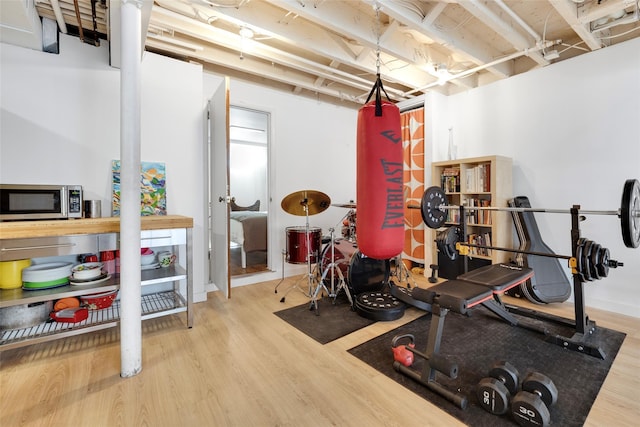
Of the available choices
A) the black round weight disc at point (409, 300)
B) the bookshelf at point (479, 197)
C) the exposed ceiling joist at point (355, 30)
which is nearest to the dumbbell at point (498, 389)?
the black round weight disc at point (409, 300)

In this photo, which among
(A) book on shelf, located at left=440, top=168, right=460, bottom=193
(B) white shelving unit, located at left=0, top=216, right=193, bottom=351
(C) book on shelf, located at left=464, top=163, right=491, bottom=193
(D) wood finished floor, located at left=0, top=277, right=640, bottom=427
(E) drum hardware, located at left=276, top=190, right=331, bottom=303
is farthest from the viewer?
(A) book on shelf, located at left=440, top=168, right=460, bottom=193

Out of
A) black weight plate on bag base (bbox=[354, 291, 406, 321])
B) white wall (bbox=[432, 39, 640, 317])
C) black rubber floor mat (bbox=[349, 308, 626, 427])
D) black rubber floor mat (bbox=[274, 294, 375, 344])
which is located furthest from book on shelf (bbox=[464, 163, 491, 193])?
black rubber floor mat (bbox=[274, 294, 375, 344])

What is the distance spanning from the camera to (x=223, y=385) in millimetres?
1747

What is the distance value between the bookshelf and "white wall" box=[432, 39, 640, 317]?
34cm

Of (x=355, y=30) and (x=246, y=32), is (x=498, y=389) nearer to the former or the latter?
(x=355, y=30)

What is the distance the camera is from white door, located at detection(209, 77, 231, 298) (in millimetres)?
2660

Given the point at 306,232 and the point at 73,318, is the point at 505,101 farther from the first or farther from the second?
the point at 73,318

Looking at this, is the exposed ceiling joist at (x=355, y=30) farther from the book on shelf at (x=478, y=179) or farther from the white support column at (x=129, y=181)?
the book on shelf at (x=478, y=179)

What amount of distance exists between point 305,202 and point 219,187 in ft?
2.94

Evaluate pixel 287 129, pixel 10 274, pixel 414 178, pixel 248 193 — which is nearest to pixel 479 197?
pixel 414 178

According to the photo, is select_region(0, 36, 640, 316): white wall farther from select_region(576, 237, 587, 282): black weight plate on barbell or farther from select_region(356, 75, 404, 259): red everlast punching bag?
select_region(356, 75, 404, 259): red everlast punching bag

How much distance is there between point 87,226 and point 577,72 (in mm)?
4678

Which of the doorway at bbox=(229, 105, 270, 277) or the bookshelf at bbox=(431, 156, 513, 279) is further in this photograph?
the doorway at bbox=(229, 105, 270, 277)

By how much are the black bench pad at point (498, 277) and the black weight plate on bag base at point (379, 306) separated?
2.33ft
